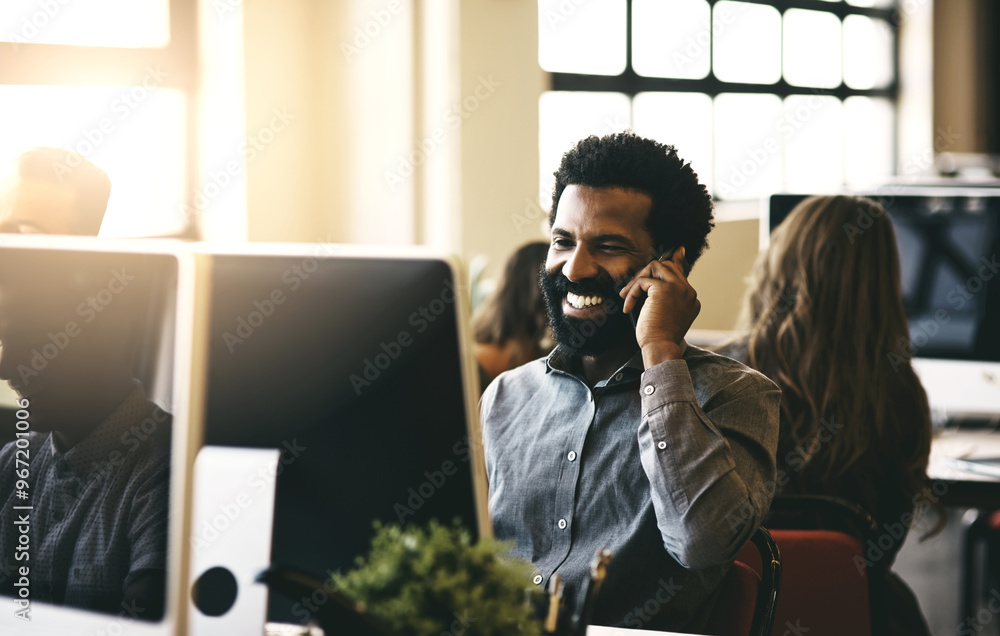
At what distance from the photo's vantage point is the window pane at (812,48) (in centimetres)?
625

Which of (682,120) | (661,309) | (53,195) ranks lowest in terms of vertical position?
(661,309)

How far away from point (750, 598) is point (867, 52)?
649 cm

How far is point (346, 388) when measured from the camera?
0.85m

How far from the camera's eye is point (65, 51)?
3.38 m

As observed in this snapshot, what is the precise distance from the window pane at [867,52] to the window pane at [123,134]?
15.6 feet

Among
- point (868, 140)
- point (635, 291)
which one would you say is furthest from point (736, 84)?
point (635, 291)

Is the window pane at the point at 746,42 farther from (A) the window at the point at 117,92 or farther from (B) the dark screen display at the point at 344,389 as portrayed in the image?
(B) the dark screen display at the point at 344,389

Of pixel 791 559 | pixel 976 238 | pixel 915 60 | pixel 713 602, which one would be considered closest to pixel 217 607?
pixel 713 602

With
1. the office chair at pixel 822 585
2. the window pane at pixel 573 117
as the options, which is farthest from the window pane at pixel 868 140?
the office chair at pixel 822 585

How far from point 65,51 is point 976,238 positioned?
2.90m

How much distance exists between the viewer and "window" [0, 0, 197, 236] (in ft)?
10.8

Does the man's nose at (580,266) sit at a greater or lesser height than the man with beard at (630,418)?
greater

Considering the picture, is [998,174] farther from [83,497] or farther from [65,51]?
[83,497]

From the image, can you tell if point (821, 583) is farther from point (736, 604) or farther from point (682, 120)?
point (682, 120)
